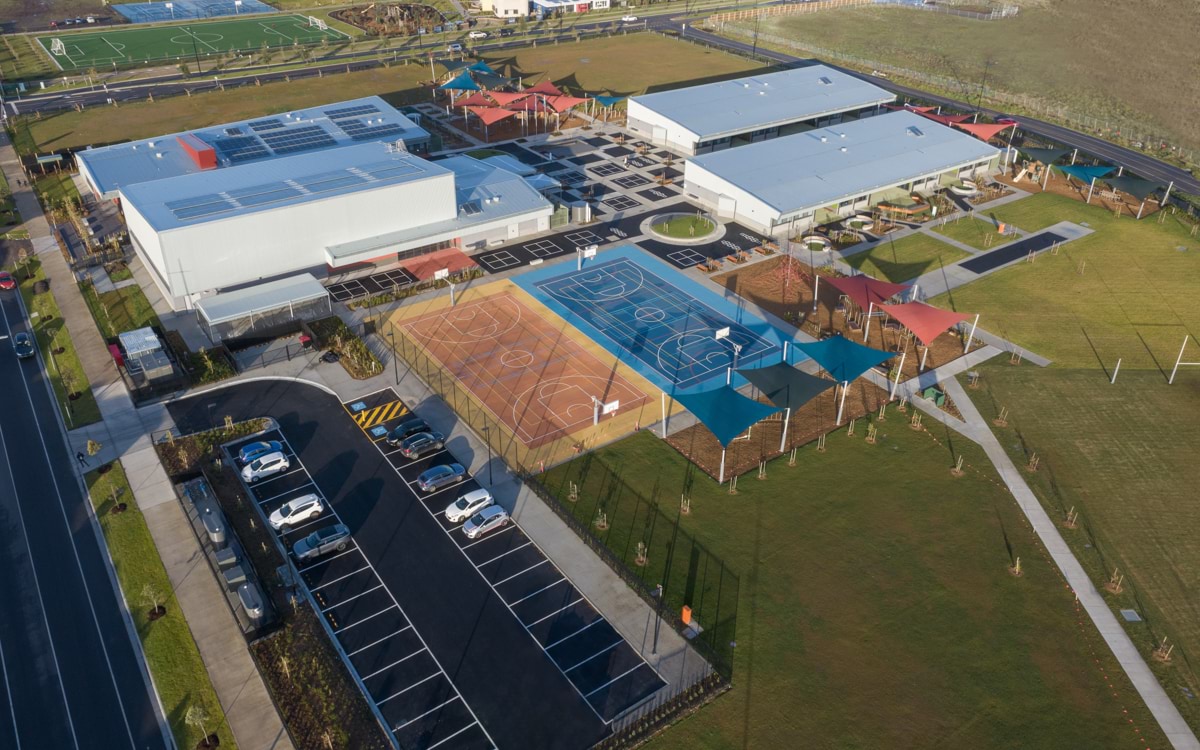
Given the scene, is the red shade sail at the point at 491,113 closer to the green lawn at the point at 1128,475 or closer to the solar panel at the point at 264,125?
the solar panel at the point at 264,125

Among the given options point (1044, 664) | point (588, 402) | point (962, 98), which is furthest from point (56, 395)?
point (962, 98)

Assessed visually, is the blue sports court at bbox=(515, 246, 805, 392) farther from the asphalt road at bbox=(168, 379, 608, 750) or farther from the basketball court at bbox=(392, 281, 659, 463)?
the asphalt road at bbox=(168, 379, 608, 750)

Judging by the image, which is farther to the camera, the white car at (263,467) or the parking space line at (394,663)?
the white car at (263,467)

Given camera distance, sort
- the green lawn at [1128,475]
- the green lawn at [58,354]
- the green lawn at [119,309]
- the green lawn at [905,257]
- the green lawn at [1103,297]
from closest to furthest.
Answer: the green lawn at [1128,475] < the green lawn at [58,354] < the green lawn at [119,309] < the green lawn at [1103,297] < the green lawn at [905,257]

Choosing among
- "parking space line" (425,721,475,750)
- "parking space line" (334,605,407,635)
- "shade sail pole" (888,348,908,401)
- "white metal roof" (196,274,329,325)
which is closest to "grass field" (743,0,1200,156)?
"shade sail pole" (888,348,908,401)

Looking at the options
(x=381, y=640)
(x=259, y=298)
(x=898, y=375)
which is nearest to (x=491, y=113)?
(x=259, y=298)

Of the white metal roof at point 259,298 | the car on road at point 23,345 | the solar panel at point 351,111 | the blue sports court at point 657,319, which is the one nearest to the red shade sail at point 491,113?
the solar panel at point 351,111

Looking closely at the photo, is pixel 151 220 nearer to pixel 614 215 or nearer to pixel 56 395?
Answer: pixel 56 395

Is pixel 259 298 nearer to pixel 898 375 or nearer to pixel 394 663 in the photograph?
Answer: pixel 394 663
